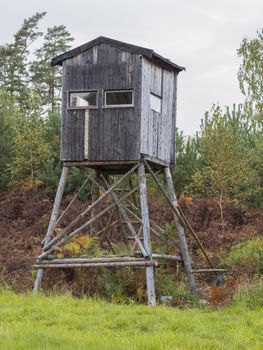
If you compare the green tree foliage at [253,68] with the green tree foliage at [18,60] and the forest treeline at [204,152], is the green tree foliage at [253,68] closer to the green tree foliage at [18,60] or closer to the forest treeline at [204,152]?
the forest treeline at [204,152]

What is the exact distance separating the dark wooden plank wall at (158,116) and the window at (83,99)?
139 centimetres

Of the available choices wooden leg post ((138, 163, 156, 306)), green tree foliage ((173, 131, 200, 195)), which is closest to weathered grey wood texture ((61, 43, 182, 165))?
wooden leg post ((138, 163, 156, 306))

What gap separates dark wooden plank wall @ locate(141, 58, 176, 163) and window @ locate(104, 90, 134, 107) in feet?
1.30

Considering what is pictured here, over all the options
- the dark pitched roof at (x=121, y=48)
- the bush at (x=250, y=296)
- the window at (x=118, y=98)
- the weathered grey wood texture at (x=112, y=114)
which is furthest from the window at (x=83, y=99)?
the bush at (x=250, y=296)

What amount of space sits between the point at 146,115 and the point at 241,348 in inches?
343

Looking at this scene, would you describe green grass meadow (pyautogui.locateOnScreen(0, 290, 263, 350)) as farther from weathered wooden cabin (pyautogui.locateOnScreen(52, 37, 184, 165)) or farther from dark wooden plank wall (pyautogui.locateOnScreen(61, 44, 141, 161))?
weathered wooden cabin (pyautogui.locateOnScreen(52, 37, 184, 165))

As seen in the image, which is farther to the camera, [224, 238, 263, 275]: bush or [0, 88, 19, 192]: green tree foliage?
[0, 88, 19, 192]: green tree foliage

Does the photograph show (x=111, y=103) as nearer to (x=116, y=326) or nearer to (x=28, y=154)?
(x=116, y=326)

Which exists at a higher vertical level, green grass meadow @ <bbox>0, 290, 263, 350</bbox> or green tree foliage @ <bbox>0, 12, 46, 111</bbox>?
green tree foliage @ <bbox>0, 12, 46, 111</bbox>

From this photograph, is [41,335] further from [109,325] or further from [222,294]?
[222,294]

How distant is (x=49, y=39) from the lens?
5659 cm

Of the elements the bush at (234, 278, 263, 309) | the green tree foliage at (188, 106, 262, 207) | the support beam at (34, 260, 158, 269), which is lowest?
the bush at (234, 278, 263, 309)

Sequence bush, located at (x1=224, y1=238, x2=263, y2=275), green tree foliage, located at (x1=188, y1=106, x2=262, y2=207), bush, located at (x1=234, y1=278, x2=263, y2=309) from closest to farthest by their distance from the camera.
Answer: bush, located at (x1=234, y1=278, x2=263, y2=309) → bush, located at (x1=224, y1=238, x2=263, y2=275) → green tree foliage, located at (x1=188, y1=106, x2=262, y2=207)

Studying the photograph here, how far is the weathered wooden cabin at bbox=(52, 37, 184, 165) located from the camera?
59.2 ft
